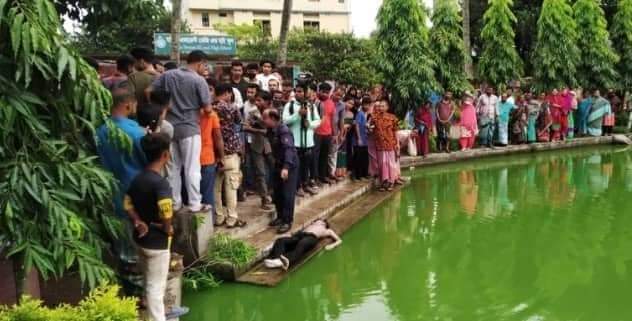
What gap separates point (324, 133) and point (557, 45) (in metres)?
9.13

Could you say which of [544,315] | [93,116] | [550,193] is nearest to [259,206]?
[544,315]

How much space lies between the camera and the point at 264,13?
39.4 metres

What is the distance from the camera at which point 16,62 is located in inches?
102

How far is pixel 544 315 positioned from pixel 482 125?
8.60 m

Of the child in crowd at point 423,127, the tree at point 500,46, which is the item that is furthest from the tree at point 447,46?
the tree at point 500,46

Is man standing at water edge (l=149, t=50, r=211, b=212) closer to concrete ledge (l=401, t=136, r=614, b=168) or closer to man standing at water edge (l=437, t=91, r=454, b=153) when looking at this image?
concrete ledge (l=401, t=136, r=614, b=168)

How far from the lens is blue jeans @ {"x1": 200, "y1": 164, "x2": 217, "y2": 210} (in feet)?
16.5

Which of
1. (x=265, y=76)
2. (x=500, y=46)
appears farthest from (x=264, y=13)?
(x=265, y=76)

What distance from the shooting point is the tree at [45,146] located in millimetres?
2572

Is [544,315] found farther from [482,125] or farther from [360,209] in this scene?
[482,125]

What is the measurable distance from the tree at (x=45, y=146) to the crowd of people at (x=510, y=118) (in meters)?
8.96

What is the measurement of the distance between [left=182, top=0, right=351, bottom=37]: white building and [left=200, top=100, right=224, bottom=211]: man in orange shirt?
3450cm

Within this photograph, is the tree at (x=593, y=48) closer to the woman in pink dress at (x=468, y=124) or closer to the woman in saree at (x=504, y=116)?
the woman in saree at (x=504, y=116)

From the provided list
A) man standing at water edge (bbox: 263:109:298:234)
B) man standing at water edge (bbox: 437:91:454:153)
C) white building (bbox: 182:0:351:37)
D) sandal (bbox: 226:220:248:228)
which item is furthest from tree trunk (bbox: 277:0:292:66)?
white building (bbox: 182:0:351:37)
